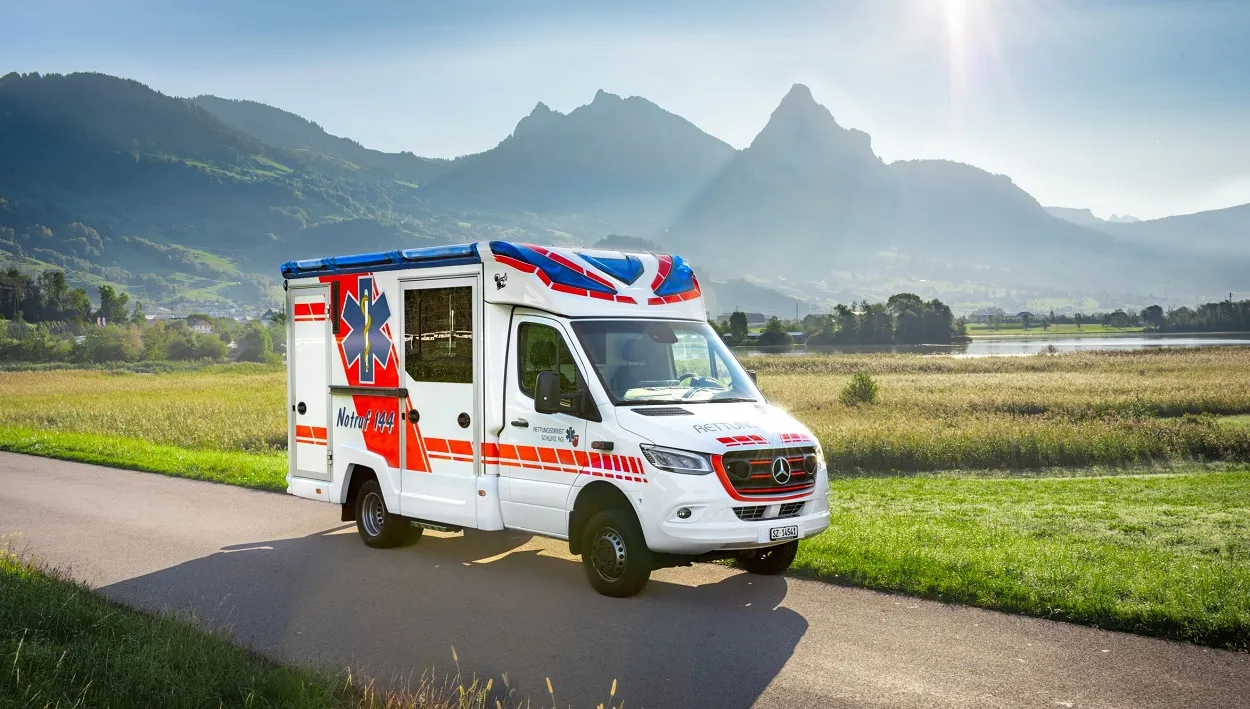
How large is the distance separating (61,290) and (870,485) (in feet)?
596

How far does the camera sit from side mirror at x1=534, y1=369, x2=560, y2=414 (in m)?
8.95

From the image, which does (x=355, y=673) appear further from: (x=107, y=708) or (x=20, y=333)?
(x=20, y=333)

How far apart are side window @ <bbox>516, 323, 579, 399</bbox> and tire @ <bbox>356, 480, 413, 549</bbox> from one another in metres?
2.56

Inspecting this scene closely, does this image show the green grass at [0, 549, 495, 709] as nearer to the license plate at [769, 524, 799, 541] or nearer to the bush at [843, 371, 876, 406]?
the license plate at [769, 524, 799, 541]

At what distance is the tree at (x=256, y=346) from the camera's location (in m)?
110

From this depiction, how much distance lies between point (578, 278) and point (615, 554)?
2617mm

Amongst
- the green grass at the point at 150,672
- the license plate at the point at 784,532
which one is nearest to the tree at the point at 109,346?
the green grass at the point at 150,672

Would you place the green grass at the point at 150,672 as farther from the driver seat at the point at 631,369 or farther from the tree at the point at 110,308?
the tree at the point at 110,308

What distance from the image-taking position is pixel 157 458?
2070cm

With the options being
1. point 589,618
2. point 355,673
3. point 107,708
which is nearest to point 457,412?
point 589,618

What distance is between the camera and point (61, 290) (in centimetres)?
17200

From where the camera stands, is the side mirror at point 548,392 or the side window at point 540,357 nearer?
the side mirror at point 548,392

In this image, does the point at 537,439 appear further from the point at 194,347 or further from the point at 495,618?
the point at 194,347

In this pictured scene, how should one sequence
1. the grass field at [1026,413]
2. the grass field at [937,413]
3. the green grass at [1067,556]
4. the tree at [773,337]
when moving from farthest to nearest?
the tree at [773,337] < the grass field at [937,413] < the grass field at [1026,413] < the green grass at [1067,556]
